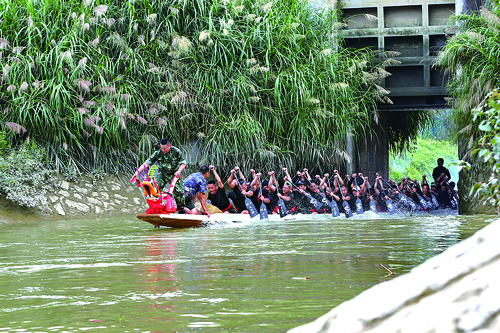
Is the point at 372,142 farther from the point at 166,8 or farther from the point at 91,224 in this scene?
the point at 91,224

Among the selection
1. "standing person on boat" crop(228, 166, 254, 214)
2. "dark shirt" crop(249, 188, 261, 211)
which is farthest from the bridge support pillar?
"standing person on boat" crop(228, 166, 254, 214)

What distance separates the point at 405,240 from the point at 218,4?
1167cm

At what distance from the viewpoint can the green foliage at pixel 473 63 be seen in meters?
13.5

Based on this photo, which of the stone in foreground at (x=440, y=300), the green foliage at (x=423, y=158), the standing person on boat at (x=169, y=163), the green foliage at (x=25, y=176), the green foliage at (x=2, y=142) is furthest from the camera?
the green foliage at (x=423, y=158)

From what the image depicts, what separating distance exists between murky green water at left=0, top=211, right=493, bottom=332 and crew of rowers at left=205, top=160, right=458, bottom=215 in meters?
3.69

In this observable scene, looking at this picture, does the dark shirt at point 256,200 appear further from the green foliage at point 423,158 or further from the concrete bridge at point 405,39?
the green foliage at point 423,158

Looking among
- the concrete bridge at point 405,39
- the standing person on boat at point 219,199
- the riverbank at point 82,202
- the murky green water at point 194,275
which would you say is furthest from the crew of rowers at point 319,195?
the murky green water at point 194,275

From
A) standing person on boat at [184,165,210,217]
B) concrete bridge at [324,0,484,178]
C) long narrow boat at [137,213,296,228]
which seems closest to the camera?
long narrow boat at [137,213,296,228]

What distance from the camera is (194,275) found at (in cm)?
507

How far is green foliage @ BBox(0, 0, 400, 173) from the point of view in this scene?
15062 mm

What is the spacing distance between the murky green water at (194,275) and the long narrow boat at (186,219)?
980 millimetres

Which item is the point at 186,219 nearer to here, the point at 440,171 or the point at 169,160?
the point at 169,160

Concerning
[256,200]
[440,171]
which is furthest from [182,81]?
[440,171]

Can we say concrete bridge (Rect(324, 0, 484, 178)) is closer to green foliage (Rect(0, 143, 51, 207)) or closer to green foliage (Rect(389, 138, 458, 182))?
green foliage (Rect(0, 143, 51, 207))
